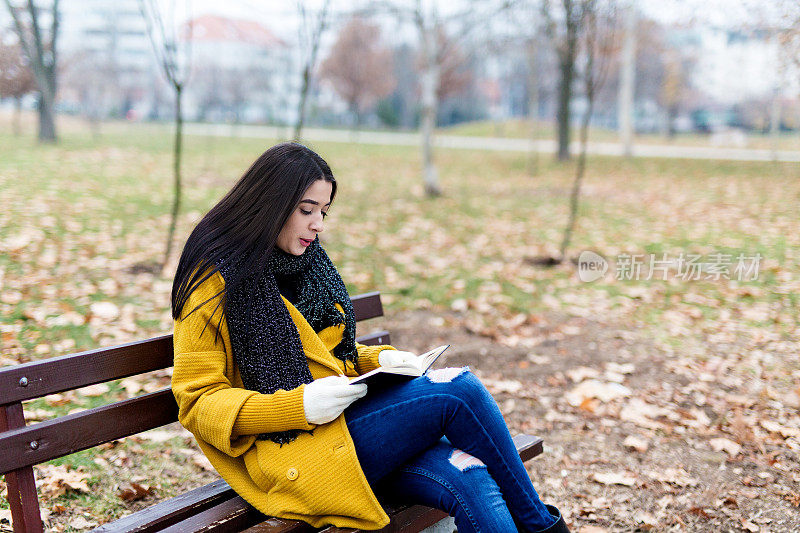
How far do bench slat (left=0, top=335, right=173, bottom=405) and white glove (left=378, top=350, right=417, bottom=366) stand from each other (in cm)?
70

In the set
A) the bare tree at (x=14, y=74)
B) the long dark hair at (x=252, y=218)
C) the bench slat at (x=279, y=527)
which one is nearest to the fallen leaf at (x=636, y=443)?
the bench slat at (x=279, y=527)

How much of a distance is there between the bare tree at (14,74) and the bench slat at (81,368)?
429 inches

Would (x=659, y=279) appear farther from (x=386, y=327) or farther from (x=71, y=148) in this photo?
(x=71, y=148)

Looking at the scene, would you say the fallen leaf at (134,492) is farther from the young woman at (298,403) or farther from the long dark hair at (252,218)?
the long dark hair at (252,218)

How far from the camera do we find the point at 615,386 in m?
4.27

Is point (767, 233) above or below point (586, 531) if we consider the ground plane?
above

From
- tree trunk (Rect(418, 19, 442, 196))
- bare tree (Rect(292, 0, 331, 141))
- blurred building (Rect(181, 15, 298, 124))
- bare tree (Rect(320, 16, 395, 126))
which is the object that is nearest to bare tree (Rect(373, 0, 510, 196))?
tree trunk (Rect(418, 19, 442, 196))

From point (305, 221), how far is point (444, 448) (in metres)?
0.83

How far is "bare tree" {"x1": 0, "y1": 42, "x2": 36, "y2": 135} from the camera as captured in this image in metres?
11.2

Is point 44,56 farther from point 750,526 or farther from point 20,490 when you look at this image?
point 750,526

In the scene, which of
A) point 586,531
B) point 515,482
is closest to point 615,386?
point 586,531

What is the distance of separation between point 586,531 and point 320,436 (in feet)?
4.68

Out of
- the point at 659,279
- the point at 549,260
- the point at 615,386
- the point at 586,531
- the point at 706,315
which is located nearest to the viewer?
the point at 586,531

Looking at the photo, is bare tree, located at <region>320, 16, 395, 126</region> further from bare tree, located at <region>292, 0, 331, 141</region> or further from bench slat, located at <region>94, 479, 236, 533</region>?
bench slat, located at <region>94, 479, 236, 533</region>
